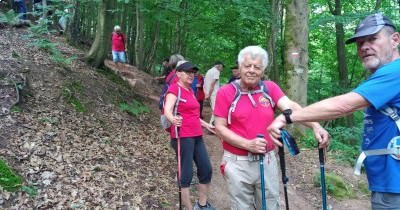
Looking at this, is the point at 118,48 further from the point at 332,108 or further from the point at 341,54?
the point at 332,108

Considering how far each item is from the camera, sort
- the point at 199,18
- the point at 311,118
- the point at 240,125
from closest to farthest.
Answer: the point at 311,118 < the point at 240,125 < the point at 199,18

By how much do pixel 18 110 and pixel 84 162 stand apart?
177 cm

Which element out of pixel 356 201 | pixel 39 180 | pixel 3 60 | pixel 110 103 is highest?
pixel 3 60

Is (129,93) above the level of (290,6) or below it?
below

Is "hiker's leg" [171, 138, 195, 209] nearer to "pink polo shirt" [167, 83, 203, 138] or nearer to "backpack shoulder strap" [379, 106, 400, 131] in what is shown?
"pink polo shirt" [167, 83, 203, 138]

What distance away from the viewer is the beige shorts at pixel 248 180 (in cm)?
357

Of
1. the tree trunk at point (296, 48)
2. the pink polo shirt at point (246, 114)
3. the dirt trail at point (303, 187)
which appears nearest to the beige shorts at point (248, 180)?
the pink polo shirt at point (246, 114)

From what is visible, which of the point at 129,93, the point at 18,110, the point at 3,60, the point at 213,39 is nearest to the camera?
the point at 18,110

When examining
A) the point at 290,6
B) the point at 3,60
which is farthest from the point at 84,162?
the point at 290,6

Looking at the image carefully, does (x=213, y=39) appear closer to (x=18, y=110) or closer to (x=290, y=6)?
(x=290, y=6)

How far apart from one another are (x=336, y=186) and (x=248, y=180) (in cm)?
453

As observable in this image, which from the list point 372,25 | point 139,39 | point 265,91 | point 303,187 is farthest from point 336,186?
point 139,39

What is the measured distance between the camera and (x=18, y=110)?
6855 millimetres

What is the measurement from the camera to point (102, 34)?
10.4 m
